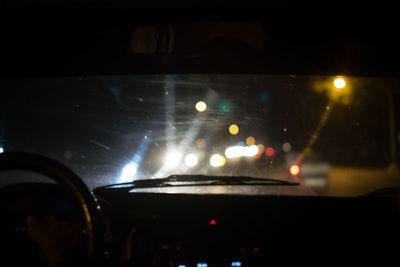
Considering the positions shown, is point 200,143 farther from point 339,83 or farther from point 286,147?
point 339,83

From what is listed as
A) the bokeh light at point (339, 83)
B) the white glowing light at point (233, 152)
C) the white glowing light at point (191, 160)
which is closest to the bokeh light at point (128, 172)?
the white glowing light at point (191, 160)

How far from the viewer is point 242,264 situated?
259cm

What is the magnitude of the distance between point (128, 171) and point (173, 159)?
327mm

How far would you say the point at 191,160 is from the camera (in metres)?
2.97

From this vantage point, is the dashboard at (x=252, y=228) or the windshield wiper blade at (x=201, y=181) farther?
the windshield wiper blade at (x=201, y=181)

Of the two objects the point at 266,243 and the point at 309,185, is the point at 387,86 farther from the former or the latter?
the point at 266,243

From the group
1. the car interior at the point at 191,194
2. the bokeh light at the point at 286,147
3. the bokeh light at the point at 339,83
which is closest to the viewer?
the car interior at the point at 191,194

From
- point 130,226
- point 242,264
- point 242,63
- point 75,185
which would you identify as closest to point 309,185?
point 242,264

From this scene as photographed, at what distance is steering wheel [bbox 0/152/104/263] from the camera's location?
80.9 inches

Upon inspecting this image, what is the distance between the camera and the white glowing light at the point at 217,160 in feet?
9.81

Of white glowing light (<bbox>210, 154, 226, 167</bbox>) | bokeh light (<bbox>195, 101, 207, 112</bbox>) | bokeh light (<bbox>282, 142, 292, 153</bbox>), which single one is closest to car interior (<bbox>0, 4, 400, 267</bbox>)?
white glowing light (<bbox>210, 154, 226, 167</bbox>)

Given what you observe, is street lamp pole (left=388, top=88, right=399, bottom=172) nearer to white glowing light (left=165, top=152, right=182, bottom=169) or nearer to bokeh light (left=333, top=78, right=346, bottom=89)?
bokeh light (left=333, top=78, right=346, bottom=89)

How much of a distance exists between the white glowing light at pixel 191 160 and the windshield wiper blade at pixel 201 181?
3.2 inches

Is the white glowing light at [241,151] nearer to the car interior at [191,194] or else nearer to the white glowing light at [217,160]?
the white glowing light at [217,160]
